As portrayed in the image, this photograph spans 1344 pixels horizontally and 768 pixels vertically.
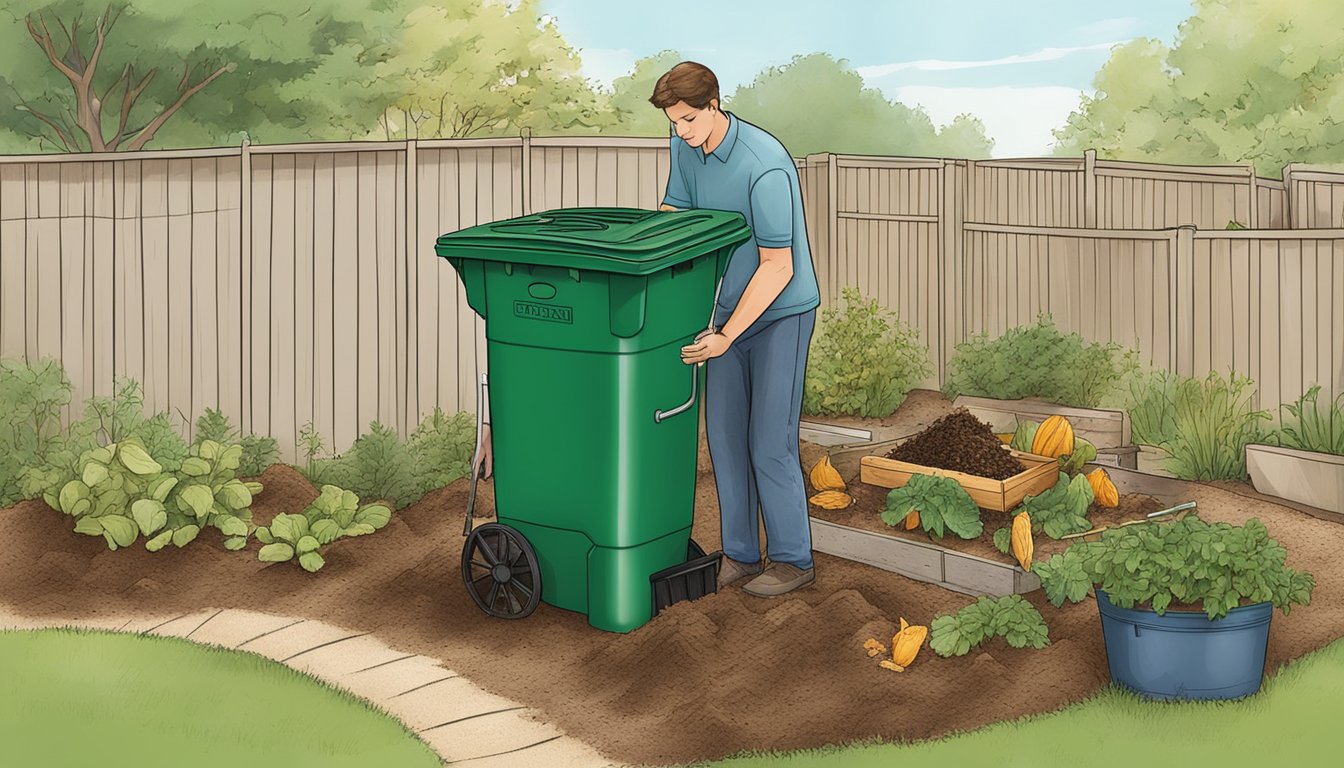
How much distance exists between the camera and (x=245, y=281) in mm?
7875

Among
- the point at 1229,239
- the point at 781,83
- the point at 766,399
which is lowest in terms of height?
the point at 766,399

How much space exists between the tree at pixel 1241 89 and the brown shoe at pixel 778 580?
53.2 ft

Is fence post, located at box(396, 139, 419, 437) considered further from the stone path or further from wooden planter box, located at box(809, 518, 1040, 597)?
wooden planter box, located at box(809, 518, 1040, 597)

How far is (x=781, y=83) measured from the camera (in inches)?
1189

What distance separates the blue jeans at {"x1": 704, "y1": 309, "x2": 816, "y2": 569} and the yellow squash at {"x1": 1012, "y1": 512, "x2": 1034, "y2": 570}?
2.57 feet

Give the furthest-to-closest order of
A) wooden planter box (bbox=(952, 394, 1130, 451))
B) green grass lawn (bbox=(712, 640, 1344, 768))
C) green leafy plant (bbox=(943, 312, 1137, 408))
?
green leafy plant (bbox=(943, 312, 1137, 408)) → wooden planter box (bbox=(952, 394, 1130, 451)) → green grass lawn (bbox=(712, 640, 1344, 768))

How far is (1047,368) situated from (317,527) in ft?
14.8

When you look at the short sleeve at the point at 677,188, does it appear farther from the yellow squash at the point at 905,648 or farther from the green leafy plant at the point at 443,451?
the green leafy plant at the point at 443,451

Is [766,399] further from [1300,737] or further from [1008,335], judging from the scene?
[1008,335]

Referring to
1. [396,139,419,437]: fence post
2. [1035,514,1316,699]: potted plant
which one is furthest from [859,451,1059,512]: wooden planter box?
[396,139,419,437]: fence post

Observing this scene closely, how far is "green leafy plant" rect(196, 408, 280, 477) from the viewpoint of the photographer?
25.0 ft

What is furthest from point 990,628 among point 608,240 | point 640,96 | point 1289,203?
point 640,96

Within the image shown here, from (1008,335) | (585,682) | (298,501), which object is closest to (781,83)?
(1008,335)

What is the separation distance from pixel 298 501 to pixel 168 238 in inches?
71.9
